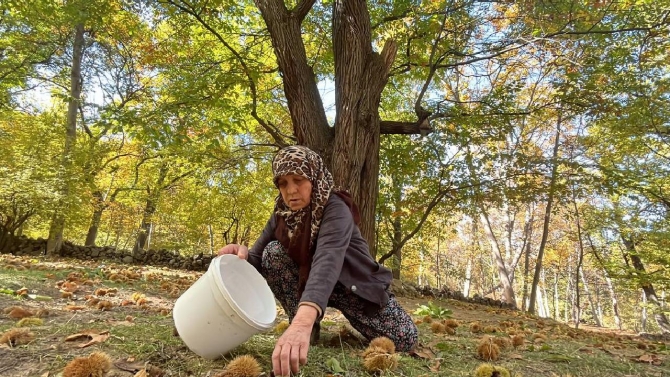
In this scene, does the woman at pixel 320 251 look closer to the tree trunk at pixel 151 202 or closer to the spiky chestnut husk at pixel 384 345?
the spiky chestnut husk at pixel 384 345

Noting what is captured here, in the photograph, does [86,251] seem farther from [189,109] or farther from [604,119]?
[604,119]

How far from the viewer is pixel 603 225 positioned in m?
10.6

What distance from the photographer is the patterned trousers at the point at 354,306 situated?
7.00 feet

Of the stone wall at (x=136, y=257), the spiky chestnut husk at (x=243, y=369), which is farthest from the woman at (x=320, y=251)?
the stone wall at (x=136, y=257)

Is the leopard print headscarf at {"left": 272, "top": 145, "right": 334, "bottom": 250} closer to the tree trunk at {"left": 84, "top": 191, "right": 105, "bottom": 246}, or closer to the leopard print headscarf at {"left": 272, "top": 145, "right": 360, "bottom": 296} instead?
the leopard print headscarf at {"left": 272, "top": 145, "right": 360, "bottom": 296}

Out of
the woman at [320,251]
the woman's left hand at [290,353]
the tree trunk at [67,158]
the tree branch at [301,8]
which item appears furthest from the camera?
the tree trunk at [67,158]

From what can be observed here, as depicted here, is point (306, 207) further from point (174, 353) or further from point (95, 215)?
point (95, 215)

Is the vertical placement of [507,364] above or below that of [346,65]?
below

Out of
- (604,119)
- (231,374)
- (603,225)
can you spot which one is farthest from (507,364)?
(603,225)

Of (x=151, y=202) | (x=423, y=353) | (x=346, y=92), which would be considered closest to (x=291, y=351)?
(x=423, y=353)

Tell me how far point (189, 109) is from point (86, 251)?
30.9 ft

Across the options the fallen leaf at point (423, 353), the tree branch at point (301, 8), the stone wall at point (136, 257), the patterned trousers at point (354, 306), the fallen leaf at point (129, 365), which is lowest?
the stone wall at point (136, 257)

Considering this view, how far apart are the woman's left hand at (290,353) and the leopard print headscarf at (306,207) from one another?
773 mm

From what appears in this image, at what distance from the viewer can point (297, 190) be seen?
6.48 ft
